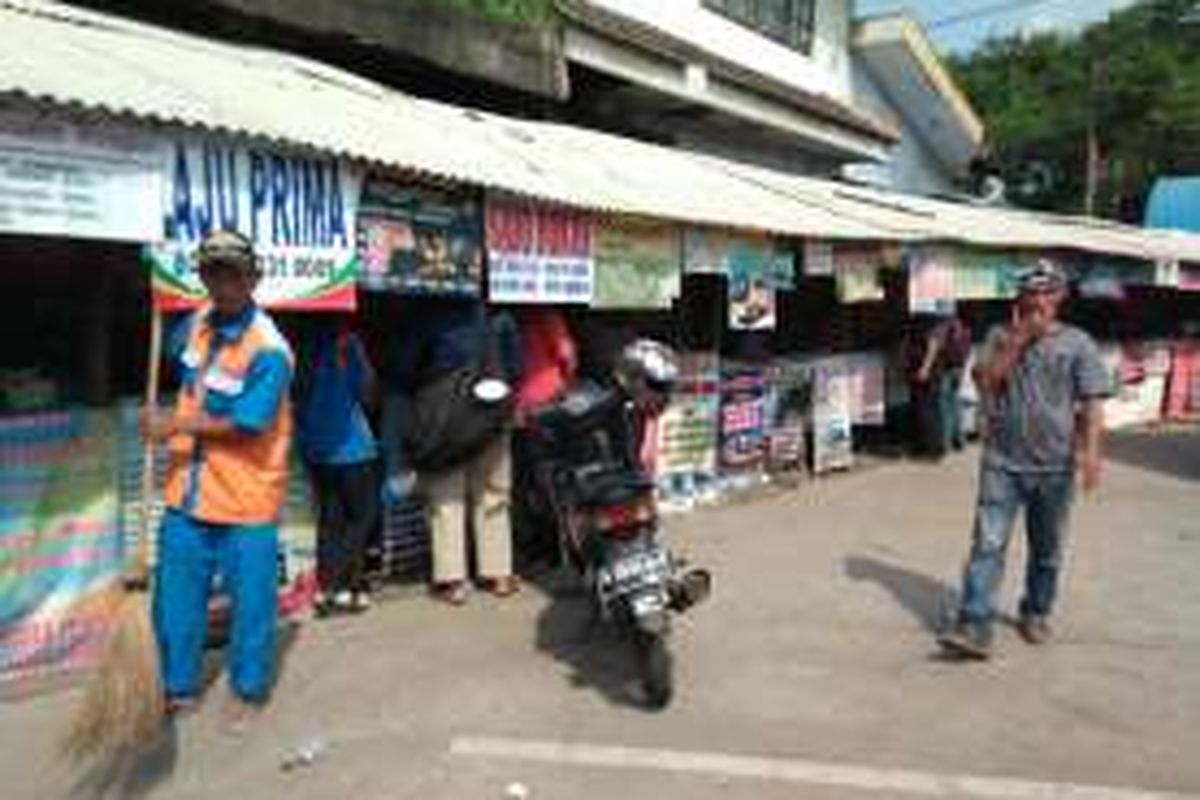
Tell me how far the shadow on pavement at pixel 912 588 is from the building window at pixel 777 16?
32.3 feet

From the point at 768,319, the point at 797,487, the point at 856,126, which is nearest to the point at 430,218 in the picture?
the point at 768,319

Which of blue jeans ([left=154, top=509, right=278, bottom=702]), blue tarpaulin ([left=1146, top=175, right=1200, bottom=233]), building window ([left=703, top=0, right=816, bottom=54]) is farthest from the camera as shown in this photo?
blue tarpaulin ([left=1146, top=175, right=1200, bottom=233])

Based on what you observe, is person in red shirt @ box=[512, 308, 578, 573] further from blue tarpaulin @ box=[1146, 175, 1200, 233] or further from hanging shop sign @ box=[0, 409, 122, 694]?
blue tarpaulin @ box=[1146, 175, 1200, 233]

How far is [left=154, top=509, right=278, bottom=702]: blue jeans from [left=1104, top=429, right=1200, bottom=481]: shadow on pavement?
10.4m

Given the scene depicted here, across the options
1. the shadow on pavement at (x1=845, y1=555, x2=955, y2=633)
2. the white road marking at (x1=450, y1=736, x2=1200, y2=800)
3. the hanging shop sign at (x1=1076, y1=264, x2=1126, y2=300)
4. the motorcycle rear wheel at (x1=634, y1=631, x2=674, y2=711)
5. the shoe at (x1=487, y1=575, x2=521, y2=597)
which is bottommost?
the shadow on pavement at (x1=845, y1=555, x2=955, y2=633)

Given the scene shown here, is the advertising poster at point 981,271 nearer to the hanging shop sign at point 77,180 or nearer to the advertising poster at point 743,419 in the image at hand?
the advertising poster at point 743,419

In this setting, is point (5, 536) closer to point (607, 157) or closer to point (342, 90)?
point (342, 90)

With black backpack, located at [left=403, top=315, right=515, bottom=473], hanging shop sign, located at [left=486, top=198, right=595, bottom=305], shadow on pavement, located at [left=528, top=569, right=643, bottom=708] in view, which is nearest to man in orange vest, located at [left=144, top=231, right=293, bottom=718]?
Result: shadow on pavement, located at [left=528, top=569, right=643, bottom=708]

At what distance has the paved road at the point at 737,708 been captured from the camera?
5195 mm

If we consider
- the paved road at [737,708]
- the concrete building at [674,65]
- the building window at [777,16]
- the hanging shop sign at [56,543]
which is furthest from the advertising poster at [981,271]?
the hanging shop sign at [56,543]

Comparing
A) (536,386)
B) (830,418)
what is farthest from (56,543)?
(830,418)

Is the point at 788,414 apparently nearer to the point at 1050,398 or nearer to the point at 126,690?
the point at 1050,398

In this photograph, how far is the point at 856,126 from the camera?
18703 mm

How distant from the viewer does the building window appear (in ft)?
58.7
